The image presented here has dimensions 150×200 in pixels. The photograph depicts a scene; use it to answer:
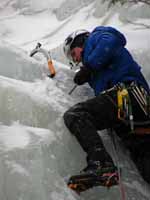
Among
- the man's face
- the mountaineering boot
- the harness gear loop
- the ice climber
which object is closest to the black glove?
the ice climber

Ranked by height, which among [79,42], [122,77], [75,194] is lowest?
[75,194]

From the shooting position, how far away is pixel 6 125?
3299 millimetres

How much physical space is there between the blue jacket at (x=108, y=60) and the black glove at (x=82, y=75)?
0.05 meters

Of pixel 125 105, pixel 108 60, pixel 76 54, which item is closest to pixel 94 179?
pixel 125 105

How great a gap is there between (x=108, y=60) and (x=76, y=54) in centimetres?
44

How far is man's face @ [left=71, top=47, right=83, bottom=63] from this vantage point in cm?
404

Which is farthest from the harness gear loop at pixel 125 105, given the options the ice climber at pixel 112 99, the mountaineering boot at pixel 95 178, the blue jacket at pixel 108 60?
the mountaineering boot at pixel 95 178

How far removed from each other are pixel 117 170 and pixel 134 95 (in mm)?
890

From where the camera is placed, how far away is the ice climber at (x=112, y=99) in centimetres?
347

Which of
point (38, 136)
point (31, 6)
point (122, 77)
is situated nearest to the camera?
point (38, 136)

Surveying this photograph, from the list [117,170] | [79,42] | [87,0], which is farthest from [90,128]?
[87,0]

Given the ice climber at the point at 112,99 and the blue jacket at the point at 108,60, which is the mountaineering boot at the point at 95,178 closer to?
the ice climber at the point at 112,99

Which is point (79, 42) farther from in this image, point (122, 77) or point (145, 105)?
point (145, 105)

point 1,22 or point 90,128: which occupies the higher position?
point 90,128
